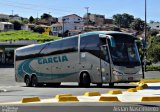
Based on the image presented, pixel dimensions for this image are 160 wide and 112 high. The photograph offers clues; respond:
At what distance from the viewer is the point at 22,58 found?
109ft

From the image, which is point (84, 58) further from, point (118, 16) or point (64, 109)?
point (118, 16)

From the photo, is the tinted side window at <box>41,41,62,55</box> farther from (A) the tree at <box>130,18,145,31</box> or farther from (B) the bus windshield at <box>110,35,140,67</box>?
(A) the tree at <box>130,18,145,31</box>

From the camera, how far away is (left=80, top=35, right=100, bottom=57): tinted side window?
25.3 meters

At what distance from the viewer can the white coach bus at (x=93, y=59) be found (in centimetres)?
2491

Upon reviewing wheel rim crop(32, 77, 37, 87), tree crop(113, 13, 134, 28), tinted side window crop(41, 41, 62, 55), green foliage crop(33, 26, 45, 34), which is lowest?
wheel rim crop(32, 77, 37, 87)

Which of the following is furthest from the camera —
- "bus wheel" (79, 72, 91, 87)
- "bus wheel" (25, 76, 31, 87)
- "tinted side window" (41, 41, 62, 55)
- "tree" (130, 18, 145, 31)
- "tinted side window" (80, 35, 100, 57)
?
"tree" (130, 18, 145, 31)

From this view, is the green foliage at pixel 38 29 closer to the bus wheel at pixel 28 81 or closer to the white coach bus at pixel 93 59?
the bus wheel at pixel 28 81

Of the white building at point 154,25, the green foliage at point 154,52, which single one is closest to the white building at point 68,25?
the white building at point 154,25

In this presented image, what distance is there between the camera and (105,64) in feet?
82.4

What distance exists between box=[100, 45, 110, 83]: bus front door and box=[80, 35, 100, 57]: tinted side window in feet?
1.11

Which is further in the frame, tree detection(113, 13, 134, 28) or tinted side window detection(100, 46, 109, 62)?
tree detection(113, 13, 134, 28)

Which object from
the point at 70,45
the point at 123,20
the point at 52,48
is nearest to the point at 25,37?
the point at 123,20

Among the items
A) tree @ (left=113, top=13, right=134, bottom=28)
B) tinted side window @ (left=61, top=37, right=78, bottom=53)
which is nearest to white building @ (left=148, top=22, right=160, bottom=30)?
tree @ (left=113, top=13, right=134, bottom=28)

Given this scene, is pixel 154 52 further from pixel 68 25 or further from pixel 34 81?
pixel 68 25
